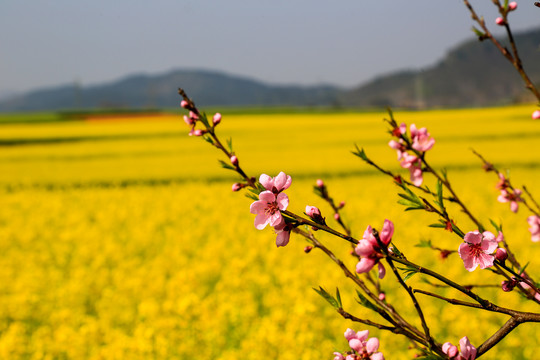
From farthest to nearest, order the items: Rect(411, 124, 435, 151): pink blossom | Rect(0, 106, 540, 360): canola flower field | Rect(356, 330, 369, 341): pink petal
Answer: Rect(0, 106, 540, 360): canola flower field < Rect(411, 124, 435, 151): pink blossom < Rect(356, 330, 369, 341): pink petal

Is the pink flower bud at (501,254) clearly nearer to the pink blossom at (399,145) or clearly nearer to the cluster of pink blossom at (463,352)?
the cluster of pink blossom at (463,352)

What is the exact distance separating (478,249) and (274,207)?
404mm

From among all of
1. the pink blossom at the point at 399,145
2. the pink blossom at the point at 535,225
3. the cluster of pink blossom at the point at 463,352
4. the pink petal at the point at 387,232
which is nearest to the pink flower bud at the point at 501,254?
the cluster of pink blossom at the point at 463,352

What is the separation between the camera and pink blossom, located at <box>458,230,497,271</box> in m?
0.96

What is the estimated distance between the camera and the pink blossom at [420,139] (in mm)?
1418

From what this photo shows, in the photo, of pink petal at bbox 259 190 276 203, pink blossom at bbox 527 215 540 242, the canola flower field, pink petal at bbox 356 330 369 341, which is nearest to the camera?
pink petal at bbox 259 190 276 203

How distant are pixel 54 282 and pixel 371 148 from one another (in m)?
11.9

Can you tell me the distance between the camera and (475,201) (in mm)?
9508

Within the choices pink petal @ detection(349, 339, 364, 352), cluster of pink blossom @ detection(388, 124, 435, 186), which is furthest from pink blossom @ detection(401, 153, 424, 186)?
pink petal @ detection(349, 339, 364, 352)

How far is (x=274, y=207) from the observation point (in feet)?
3.34

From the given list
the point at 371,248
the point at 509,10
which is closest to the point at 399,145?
the point at 509,10

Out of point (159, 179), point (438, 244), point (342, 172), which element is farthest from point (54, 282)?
point (342, 172)

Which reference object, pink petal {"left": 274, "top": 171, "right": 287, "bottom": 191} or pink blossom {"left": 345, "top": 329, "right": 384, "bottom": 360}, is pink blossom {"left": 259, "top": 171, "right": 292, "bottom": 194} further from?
pink blossom {"left": 345, "top": 329, "right": 384, "bottom": 360}

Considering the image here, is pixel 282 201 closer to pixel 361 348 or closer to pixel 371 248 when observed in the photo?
pixel 371 248
